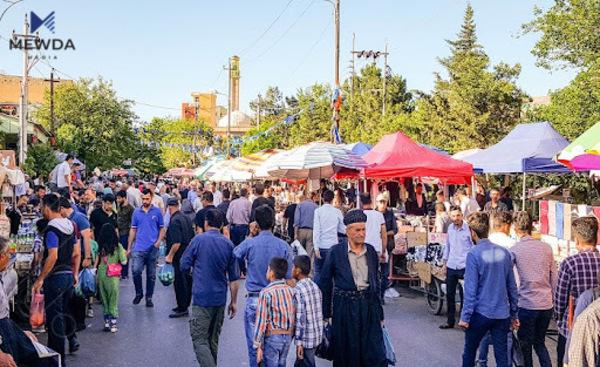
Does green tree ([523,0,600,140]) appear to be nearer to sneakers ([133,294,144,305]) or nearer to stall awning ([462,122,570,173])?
stall awning ([462,122,570,173])

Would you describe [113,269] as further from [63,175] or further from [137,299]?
[63,175]

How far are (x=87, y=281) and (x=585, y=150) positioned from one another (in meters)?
6.46

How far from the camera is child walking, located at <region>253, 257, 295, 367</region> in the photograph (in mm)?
5348

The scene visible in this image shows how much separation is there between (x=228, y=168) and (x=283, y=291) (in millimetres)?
22009

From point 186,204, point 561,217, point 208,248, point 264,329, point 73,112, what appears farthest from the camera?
point 73,112

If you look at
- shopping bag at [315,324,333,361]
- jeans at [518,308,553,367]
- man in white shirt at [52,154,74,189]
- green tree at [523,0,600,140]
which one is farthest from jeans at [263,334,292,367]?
green tree at [523,0,600,140]

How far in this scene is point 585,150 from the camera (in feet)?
24.8

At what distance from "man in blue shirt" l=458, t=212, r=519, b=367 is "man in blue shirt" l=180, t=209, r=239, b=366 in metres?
2.37

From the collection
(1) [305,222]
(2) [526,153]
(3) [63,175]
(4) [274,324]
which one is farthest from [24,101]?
(4) [274,324]

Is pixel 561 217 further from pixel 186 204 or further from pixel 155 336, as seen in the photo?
pixel 186 204

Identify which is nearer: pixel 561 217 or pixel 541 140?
pixel 561 217

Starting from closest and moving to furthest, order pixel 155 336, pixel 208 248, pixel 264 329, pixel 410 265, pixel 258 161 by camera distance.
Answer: pixel 264 329
pixel 208 248
pixel 155 336
pixel 410 265
pixel 258 161

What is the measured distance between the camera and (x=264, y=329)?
5336mm

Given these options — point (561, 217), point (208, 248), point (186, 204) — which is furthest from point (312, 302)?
point (186, 204)
